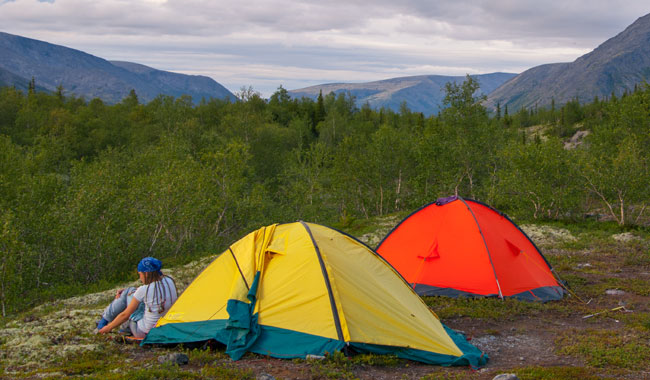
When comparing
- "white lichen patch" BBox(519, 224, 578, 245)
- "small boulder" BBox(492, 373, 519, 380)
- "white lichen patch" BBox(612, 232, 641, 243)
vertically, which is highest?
"small boulder" BBox(492, 373, 519, 380)

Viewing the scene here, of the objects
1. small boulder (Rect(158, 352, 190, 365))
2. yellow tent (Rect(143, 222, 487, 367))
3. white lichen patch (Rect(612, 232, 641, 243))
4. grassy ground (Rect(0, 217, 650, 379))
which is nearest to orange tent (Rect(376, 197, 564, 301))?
grassy ground (Rect(0, 217, 650, 379))

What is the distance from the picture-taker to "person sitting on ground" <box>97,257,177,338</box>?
9336mm

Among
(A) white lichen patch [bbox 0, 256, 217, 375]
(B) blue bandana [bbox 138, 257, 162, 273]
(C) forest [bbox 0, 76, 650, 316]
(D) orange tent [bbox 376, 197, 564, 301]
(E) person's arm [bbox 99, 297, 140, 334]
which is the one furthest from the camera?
(C) forest [bbox 0, 76, 650, 316]

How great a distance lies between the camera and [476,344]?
31.9ft

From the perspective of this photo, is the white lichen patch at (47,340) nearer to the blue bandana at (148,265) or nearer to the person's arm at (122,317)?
the person's arm at (122,317)

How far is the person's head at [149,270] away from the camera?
923cm

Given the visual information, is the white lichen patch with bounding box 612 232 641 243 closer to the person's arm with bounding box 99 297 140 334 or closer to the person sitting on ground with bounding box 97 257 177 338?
the person sitting on ground with bounding box 97 257 177 338

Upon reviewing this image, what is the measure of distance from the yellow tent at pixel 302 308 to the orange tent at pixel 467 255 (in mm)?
3729

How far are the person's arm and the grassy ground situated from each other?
230 millimetres

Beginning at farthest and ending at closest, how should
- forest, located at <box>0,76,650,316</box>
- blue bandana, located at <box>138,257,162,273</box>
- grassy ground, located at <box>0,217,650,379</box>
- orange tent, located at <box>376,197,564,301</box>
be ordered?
forest, located at <box>0,76,650,316</box>
orange tent, located at <box>376,197,564,301</box>
blue bandana, located at <box>138,257,162,273</box>
grassy ground, located at <box>0,217,650,379</box>

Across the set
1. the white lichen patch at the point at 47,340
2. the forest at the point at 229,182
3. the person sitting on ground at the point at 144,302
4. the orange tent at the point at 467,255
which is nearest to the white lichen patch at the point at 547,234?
the forest at the point at 229,182

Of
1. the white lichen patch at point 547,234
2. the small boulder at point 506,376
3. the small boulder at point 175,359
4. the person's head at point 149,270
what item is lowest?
the white lichen patch at point 547,234

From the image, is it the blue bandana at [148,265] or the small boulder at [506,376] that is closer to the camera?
the small boulder at [506,376]

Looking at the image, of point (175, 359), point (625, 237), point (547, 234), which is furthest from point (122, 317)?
point (625, 237)
